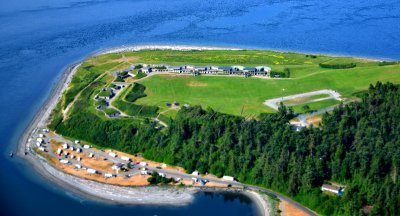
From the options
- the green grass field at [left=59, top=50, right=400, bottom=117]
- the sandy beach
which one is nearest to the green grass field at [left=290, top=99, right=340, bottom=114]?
the green grass field at [left=59, top=50, right=400, bottom=117]

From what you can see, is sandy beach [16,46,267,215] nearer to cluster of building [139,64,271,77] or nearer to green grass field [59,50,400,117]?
green grass field [59,50,400,117]

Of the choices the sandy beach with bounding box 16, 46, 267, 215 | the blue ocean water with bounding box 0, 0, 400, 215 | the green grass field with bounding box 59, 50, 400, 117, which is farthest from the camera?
the blue ocean water with bounding box 0, 0, 400, 215

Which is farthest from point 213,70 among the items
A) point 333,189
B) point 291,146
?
point 333,189

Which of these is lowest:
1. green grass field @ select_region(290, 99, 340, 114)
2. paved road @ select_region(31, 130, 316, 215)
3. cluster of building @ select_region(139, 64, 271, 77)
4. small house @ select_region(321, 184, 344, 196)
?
paved road @ select_region(31, 130, 316, 215)

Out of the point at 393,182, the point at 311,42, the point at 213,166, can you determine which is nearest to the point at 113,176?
the point at 213,166

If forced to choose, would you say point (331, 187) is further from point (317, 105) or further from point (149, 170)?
point (149, 170)

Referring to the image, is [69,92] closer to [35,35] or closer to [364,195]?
[35,35]
